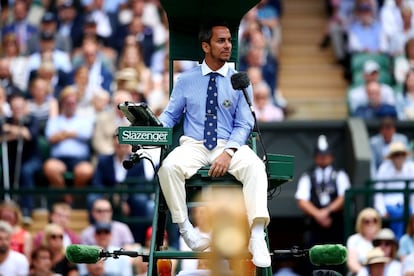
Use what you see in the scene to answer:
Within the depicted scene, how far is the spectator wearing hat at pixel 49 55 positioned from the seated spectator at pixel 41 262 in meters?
5.33

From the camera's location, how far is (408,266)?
1582cm

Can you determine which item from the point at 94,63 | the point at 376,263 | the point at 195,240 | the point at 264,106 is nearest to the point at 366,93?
the point at 264,106

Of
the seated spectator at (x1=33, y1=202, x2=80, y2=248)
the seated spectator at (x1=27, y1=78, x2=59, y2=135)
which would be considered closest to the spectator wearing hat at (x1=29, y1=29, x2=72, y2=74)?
the seated spectator at (x1=27, y1=78, x2=59, y2=135)

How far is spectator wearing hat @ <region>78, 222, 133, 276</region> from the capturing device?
16359 millimetres

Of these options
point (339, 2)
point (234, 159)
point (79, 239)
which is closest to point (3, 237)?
point (79, 239)

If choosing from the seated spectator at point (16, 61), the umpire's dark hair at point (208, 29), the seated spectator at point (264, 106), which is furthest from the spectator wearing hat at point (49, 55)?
the umpire's dark hair at point (208, 29)

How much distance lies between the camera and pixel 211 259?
23.2ft

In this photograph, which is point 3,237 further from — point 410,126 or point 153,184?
point 410,126

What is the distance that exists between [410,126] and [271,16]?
4.35 metres

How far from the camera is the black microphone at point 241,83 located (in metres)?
11.6

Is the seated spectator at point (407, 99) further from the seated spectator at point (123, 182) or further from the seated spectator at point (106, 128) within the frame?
the seated spectator at point (123, 182)

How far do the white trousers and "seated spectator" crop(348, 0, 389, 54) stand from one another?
1068 cm

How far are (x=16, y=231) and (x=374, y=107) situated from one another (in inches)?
214

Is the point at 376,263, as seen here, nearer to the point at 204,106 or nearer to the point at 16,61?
the point at 204,106
